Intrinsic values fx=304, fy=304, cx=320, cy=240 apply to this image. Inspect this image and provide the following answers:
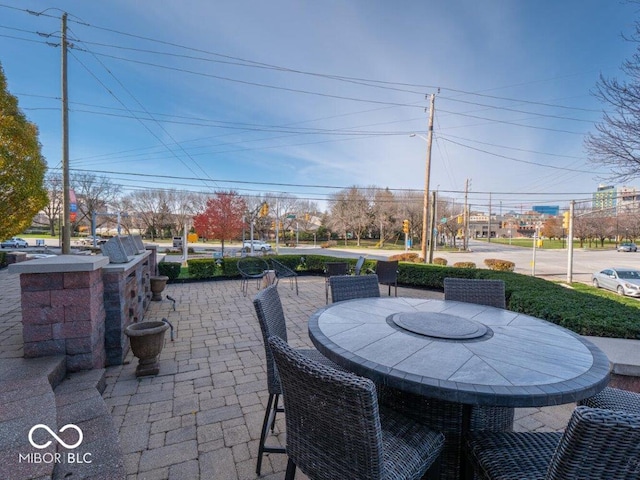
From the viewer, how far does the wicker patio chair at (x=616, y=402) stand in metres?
1.54

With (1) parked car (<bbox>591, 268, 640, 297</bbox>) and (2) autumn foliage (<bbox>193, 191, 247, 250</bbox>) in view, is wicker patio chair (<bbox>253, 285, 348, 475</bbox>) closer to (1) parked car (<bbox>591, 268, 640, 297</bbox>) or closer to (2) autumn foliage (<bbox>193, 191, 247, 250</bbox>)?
(1) parked car (<bbox>591, 268, 640, 297</bbox>)

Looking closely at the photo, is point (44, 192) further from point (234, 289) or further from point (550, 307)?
point (550, 307)

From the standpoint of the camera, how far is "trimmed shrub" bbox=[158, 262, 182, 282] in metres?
8.03

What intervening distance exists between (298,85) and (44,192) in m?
8.01

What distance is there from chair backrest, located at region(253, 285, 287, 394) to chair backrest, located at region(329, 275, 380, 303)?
2.42 feet

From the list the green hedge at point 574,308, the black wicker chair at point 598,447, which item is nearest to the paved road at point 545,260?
the green hedge at point 574,308

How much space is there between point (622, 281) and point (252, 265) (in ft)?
39.5

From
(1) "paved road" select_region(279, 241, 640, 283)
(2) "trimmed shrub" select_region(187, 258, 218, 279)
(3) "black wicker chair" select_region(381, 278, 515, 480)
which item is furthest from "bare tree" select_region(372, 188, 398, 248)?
(3) "black wicker chair" select_region(381, 278, 515, 480)

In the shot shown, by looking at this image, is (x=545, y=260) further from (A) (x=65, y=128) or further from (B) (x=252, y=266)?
(A) (x=65, y=128)

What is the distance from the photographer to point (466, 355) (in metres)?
1.46

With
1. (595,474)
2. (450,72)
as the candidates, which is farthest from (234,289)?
(450,72)

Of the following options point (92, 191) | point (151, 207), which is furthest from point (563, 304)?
point (151, 207)

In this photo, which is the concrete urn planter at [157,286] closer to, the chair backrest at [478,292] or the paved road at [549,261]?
the chair backrest at [478,292]

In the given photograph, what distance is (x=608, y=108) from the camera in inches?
168
